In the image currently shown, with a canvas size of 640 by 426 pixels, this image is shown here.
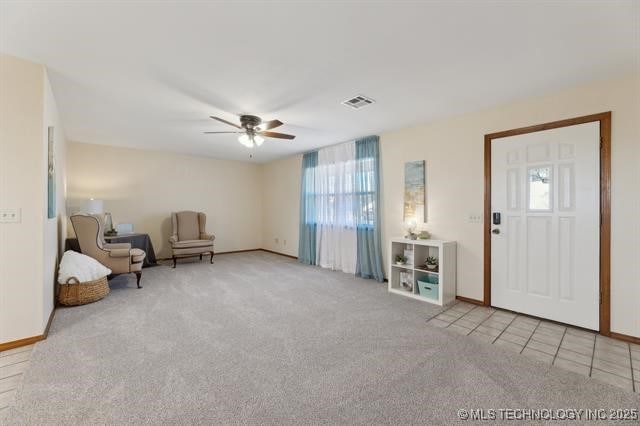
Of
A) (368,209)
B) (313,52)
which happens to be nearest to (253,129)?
(313,52)

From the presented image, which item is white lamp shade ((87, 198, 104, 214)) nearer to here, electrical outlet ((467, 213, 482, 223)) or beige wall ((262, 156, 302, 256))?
beige wall ((262, 156, 302, 256))

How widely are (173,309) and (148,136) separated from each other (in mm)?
3252

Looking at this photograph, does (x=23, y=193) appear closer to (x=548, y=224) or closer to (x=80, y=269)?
(x=80, y=269)

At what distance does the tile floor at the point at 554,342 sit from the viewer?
6.92 ft

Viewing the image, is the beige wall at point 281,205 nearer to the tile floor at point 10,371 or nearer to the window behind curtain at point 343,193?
the window behind curtain at point 343,193

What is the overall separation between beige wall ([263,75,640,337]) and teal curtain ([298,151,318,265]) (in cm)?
180

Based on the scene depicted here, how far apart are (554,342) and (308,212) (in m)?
4.51

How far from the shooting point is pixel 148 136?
16.2ft

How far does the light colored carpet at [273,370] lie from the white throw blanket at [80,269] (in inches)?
15.8

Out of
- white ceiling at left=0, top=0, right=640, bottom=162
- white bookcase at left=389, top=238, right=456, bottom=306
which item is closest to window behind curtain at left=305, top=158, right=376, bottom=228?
white bookcase at left=389, top=238, right=456, bottom=306

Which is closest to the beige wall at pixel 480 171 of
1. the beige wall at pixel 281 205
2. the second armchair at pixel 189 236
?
the beige wall at pixel 281 205

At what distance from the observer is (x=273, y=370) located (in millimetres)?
2076

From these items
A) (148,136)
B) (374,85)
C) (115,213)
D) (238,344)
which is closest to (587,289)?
(374,85)

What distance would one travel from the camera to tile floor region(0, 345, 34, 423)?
5.70 ft
